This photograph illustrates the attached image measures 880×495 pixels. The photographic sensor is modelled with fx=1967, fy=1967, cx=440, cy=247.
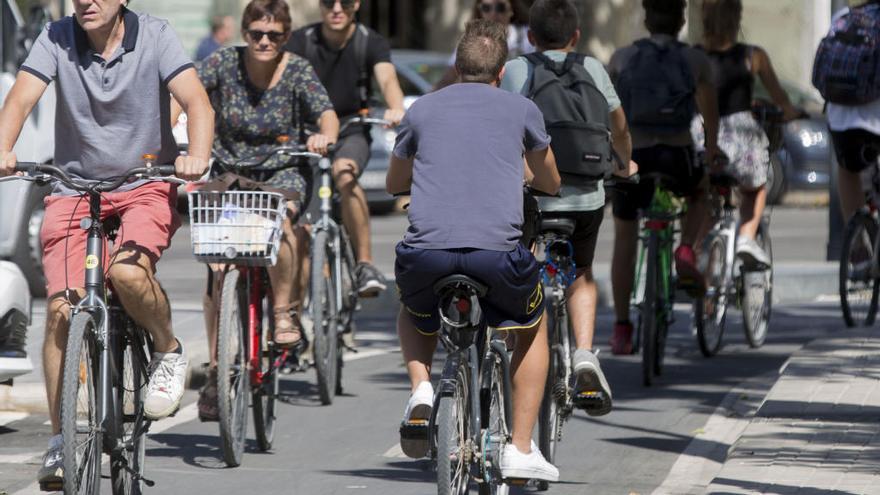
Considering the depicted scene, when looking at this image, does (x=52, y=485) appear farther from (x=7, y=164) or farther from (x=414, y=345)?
(x=414, y=345)

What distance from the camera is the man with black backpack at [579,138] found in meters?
7.49

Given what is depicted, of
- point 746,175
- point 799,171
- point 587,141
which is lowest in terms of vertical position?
point 799,171

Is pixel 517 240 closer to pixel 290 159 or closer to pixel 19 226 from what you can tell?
pixel 290 159

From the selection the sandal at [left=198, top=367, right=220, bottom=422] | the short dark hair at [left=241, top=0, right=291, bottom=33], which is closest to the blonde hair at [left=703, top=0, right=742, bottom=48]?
the short dark hair at [left=241, top=0, right=291, bottom=33]

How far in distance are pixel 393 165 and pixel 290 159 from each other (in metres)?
2.55

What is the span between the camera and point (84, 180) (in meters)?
6.31

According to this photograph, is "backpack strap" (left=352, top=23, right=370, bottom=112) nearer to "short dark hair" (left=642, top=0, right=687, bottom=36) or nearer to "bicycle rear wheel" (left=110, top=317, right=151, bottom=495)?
"short dark hair" (left=642, top=0, right=687, bottom=36)

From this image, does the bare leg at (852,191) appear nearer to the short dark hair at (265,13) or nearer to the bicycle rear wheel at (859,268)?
the bicycle rear wheel at (859,268)

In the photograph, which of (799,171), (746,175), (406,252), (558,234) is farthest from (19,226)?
(799,171)

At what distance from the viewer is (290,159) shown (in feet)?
29.1

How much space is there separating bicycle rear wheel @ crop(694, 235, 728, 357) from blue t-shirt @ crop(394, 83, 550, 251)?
4684mm

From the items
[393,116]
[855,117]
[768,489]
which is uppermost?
[393,116]

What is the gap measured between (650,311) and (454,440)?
4.03 metres

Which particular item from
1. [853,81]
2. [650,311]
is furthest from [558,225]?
[853,81]
